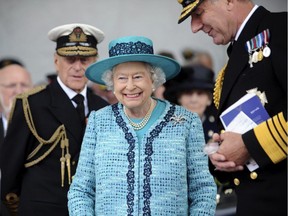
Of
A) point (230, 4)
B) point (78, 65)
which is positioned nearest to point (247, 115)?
point (230, 4)

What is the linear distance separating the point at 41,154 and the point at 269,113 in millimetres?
2112

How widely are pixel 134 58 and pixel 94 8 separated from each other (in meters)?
4.22

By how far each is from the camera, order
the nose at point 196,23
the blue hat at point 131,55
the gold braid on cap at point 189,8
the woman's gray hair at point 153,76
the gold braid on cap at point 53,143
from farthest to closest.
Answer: the gold braid on cap at point 53,143, the woman's gray hair at point 153,76, the blue hat at point 131,55, the nose at point 196,23, the gold braid on cap at point 189,8

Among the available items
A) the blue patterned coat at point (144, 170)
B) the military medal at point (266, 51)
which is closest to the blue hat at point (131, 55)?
the blue patterned coat at point (144, 170)

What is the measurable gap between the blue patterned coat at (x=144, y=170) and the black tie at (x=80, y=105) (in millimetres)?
926

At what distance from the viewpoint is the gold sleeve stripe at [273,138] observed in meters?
2.55

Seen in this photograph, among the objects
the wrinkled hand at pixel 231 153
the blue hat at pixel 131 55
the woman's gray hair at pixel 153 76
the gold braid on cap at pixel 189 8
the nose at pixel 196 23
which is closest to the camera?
the wrinkled hand at pixel 231 153

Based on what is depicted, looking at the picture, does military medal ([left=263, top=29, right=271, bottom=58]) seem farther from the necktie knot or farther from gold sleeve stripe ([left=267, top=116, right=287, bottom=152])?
the necktie knot

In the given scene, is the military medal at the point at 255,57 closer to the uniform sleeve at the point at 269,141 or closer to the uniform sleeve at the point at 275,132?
the uniform sleeve at the point at 275,132

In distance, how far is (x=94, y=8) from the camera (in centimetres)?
735

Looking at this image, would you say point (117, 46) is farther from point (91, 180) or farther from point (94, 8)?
point (94, 8)

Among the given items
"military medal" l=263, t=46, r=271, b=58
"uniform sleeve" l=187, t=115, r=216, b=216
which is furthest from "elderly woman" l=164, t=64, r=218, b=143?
"military medal" l=263, t=46, r=271, b=58

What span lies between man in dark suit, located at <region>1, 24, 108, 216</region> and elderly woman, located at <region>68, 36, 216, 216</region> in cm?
84

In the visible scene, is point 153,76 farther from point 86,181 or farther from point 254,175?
point 254,175
